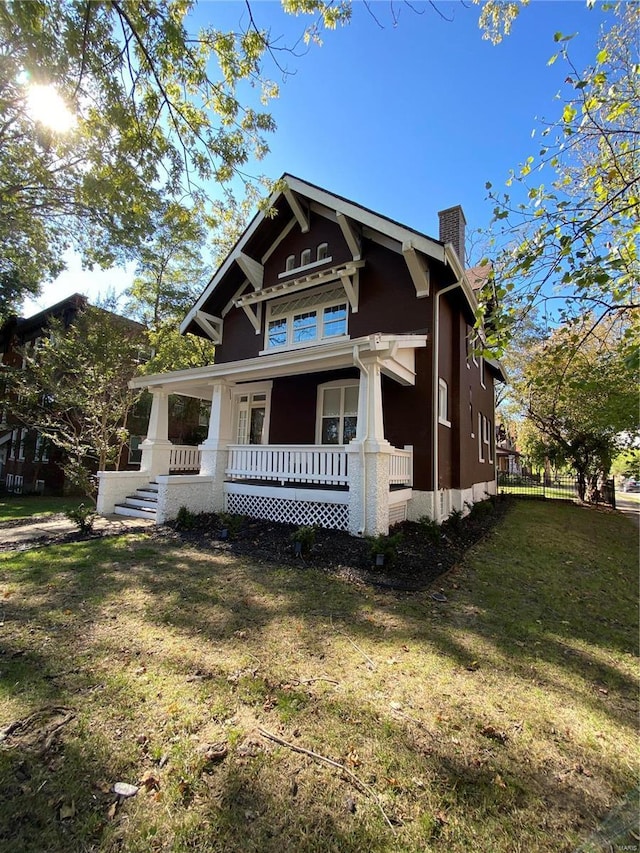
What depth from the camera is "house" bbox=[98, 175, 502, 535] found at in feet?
25.9

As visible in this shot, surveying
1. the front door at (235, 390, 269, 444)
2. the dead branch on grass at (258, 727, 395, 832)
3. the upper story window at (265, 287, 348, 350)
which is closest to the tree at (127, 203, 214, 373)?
the front door at (235, 390, 269, 444)

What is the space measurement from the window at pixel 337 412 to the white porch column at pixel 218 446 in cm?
258

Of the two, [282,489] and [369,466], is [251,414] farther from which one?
[369,466]

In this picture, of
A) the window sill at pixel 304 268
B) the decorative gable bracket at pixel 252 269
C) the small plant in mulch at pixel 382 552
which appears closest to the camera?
the small plant in mulch at pixel 382 552

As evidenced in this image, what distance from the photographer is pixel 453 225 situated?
1170cm

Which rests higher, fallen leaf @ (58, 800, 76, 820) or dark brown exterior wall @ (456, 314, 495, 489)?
dark brown exterior wall @ (456, 314, 495, 489)

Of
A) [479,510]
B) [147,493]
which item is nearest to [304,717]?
[147,493]

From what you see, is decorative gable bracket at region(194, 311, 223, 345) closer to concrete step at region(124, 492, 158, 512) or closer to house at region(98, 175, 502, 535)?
house at region(98, 175, 502, 535)

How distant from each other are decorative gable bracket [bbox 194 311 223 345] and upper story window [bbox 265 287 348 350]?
2238 millimetres

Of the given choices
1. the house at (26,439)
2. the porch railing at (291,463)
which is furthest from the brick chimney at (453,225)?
the house at (26,439)

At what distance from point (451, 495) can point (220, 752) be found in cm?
914

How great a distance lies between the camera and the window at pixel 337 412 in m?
10.4

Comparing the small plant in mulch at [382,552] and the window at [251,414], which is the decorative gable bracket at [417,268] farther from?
the small plant in mulch at [382,552]

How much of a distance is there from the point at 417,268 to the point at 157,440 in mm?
8231
